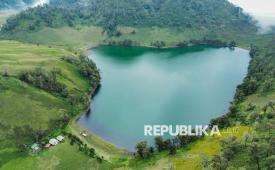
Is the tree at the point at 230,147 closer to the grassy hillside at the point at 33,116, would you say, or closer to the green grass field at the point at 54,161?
the green grass field at the point at 54,161

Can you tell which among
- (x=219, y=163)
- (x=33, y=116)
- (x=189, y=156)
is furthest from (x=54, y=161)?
(x=219, y=163)

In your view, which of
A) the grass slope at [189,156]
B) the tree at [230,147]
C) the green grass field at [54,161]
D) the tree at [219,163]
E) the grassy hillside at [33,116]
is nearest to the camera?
the tree at [219,163]

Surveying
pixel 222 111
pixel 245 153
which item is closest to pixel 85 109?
pixel 222 111

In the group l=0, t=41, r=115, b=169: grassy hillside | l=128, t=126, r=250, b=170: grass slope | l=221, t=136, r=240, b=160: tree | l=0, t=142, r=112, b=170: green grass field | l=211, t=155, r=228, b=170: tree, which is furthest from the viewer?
l=0, t=41, r=115, b=169: grassy hillside

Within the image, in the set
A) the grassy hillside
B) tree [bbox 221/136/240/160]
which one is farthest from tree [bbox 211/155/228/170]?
the grassy hillside

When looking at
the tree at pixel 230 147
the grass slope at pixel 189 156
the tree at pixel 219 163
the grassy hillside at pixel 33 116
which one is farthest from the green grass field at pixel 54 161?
the tree at pixel 230 147

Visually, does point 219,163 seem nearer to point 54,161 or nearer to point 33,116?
point 54,161

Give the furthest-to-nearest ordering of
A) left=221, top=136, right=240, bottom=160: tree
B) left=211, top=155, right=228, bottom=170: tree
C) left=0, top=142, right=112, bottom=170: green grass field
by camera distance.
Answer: left=0, top=142, right=112, bottom=170: green grass field → left=221, top=136, right=240, bottom=160: tree → left=211, top=155, right=228, bottom=170: tree

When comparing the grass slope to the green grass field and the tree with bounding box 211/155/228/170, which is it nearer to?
the tree with bounding box 211/155/228/170

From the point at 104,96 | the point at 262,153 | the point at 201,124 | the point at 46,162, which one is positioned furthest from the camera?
the point at 104,96

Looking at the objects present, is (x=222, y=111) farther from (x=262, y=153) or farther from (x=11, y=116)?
(x=11, y=116)

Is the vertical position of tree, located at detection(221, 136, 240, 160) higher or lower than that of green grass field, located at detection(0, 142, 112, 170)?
higher
